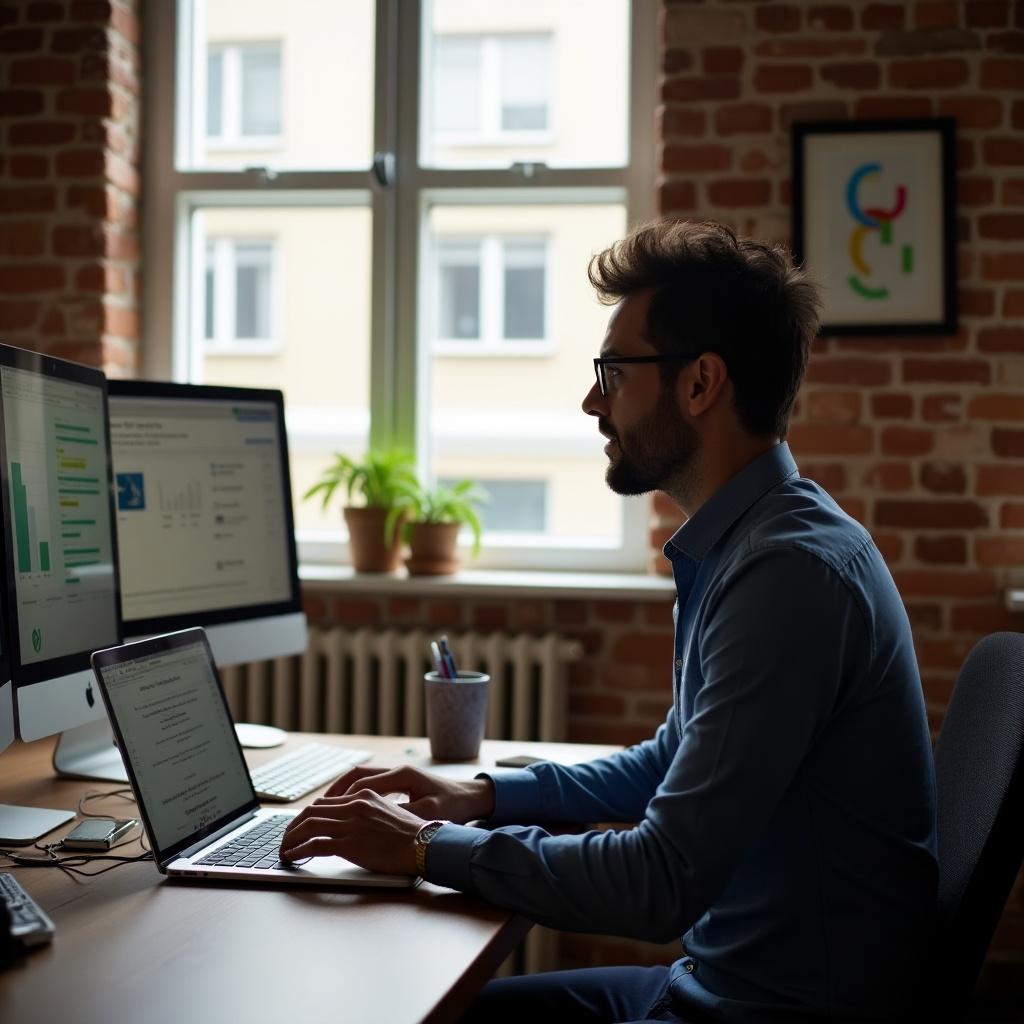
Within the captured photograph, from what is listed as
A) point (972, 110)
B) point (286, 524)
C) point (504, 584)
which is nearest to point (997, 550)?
point (972, 110)

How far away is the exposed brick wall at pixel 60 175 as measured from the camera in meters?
2.89

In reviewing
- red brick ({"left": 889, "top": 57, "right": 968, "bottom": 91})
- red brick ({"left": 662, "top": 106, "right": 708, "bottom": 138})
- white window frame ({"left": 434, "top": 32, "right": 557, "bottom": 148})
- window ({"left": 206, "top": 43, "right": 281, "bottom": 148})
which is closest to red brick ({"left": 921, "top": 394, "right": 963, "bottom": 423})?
red brick ({"left": 889, "top": 57, "right": 968, "bottom": 91})

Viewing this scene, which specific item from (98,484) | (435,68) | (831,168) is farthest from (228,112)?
(98,484)

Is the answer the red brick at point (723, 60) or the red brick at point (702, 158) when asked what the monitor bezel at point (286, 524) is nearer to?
the red brick at point (702, 158)

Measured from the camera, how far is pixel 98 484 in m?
1.54

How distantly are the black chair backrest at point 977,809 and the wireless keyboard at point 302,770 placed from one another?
2.62 ft

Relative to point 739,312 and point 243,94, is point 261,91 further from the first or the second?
point 739,312

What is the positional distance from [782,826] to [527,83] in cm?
237

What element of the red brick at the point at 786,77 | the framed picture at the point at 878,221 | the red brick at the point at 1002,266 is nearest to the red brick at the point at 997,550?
Answer: the framed picture at the point at 878,221

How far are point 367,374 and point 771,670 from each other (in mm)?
2144

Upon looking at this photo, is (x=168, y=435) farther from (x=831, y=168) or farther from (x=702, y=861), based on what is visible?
(x=831, y=168)

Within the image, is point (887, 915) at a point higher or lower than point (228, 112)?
lower

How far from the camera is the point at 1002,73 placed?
2557 mm

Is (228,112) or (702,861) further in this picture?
(228,112)
